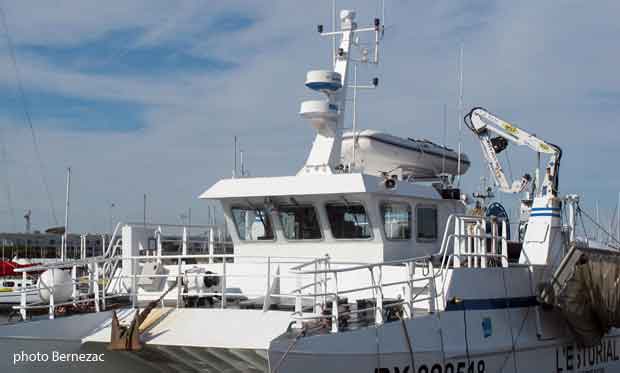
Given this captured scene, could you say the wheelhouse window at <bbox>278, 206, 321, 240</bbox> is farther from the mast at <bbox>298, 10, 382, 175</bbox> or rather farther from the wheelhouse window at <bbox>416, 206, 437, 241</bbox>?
the wheelhouse window at <bbox>416, 206, 437, 241</bbox>

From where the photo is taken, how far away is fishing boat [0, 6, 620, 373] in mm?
9688

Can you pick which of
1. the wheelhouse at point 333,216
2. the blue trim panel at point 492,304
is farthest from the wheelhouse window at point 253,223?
the blue trim panel at point 492,304

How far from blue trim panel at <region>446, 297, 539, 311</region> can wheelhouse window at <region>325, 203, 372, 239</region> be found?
7.25 ft

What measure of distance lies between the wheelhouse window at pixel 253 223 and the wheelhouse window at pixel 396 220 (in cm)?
201

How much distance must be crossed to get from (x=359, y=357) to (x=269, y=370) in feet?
3.65

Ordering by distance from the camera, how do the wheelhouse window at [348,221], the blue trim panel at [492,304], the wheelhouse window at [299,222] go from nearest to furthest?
the blue trim panel at [492,304]
the wheelhouse window at [348,221]
the wheelhouse window at [299,222]

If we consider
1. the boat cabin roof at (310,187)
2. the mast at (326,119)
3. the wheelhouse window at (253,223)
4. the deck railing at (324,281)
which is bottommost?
the deck railing at (324,281)

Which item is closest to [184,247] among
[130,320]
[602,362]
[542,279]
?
[130,320]

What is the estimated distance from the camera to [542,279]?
12.9 metres

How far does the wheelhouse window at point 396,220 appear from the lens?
12.8 metres

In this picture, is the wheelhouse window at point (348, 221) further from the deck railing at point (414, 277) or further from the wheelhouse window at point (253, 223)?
the wheelhouse window at point (253, 223)

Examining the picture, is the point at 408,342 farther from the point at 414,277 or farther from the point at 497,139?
the point at 497,139

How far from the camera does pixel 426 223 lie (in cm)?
1369

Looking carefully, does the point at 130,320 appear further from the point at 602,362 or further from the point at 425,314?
the point at 602,362
